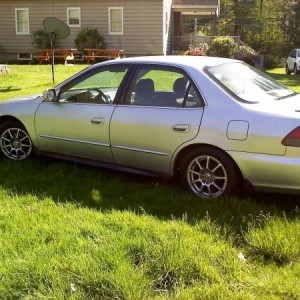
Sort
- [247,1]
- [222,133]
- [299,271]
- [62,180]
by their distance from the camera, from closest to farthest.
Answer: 1. [299,271]
2. [222,133]
3. [62,180]
4. [247,1]

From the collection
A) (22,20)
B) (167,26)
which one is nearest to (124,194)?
(167,26)

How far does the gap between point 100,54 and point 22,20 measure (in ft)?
17.7

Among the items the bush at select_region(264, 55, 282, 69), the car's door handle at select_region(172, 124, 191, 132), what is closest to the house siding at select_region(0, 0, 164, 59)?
the bush at select_region(264, 55, 282, 69)

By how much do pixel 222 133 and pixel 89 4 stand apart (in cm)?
2298

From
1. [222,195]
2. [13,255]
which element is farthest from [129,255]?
[222,195]

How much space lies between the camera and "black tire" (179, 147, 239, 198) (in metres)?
4.53

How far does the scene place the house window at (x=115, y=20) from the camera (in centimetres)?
2555

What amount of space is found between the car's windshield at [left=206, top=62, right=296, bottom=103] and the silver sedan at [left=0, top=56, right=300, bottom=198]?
17mm

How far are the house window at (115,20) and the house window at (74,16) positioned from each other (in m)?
1.82

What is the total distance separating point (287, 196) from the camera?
16.0 feet

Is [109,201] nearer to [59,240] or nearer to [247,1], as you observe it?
[59,240]

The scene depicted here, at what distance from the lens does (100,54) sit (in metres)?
25.2

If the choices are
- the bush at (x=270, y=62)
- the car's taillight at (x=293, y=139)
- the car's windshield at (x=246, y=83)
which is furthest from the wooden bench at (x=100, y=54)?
the car's taillight at (x=293, y=139)

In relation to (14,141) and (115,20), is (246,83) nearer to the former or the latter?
(14,141)
